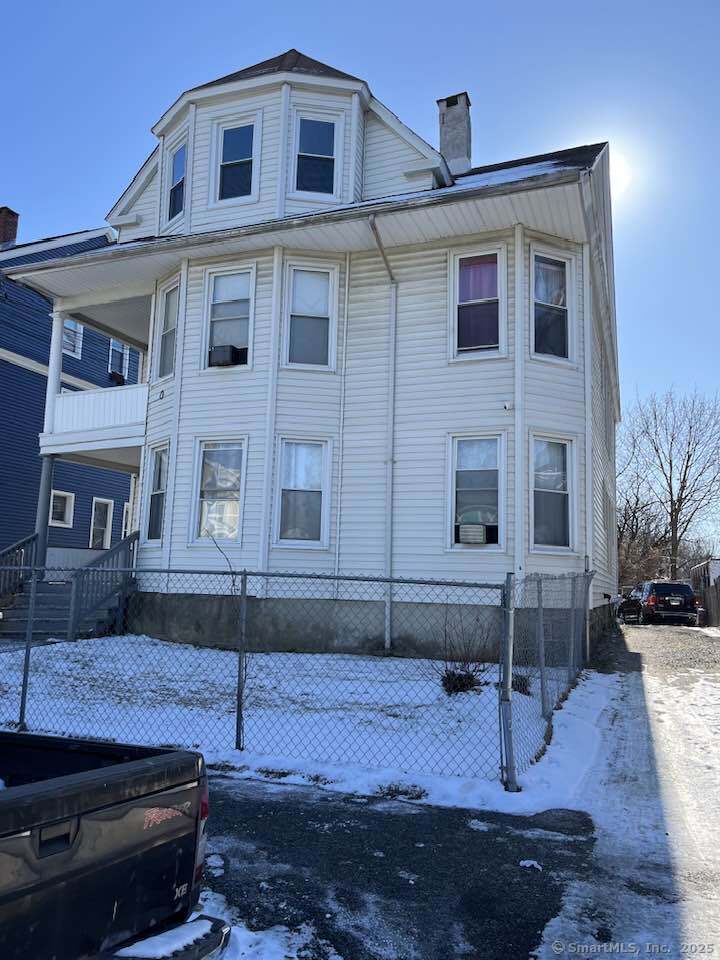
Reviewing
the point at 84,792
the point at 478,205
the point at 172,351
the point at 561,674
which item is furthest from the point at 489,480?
the point at 84,792

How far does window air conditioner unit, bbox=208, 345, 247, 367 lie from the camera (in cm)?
1262

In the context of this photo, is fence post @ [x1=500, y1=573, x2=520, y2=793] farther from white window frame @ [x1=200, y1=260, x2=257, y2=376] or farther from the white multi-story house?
white window frame @ [x1=200, y1=260, x2=257, y2=376]

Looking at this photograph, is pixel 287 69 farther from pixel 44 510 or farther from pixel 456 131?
pixel 44 510

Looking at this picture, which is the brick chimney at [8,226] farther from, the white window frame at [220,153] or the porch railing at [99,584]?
the porch railing at [99,584]

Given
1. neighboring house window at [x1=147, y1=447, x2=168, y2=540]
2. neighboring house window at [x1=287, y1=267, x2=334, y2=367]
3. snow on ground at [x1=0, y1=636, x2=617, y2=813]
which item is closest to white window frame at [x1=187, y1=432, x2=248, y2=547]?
neighboring house window at [x1=147, y1=447, x2=168, y2=540]

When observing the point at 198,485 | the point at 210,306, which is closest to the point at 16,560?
the point at 198,485

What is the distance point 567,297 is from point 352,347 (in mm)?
3608

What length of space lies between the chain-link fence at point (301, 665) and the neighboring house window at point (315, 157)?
7055 mm

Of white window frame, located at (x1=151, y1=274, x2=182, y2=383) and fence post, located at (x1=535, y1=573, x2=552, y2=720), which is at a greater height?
white window frame, located at (x1=151, y1=274, x2=182, y2=383)

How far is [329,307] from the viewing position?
12.7 m

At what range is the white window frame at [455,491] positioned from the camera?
11.3 m

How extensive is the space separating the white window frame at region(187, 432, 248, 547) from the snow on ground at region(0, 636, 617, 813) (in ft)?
6.86

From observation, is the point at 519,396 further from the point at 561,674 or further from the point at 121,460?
the point at 121,460

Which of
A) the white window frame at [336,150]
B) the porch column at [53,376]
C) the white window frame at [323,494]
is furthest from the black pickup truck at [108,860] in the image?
the porch column at [53,376]
